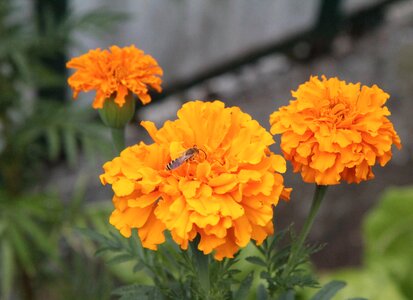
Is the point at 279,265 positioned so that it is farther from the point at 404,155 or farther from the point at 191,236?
the point at 404,155

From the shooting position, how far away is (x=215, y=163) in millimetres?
694

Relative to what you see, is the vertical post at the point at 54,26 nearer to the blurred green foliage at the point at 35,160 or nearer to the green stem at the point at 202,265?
the blurred green foliage at the point at 35,160

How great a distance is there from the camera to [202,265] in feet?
2.46

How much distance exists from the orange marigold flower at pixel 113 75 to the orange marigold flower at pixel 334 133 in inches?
7.2

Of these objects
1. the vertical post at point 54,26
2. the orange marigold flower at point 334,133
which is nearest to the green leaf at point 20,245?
the vertical post at point 54,26

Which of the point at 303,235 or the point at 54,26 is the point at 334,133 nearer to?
the point at 303,235

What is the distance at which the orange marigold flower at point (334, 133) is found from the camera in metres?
0.71

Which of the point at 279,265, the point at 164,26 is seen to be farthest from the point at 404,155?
the point at 279,265

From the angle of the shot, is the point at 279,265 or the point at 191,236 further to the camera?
the point at 279,265

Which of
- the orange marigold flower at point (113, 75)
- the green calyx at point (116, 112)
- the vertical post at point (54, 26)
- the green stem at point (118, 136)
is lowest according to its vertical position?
the green stem at point (118, 136)

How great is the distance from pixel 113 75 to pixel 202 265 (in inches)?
10.4

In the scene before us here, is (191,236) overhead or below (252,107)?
below

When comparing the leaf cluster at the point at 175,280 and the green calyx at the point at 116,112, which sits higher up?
the green calyx at the point at 116,112

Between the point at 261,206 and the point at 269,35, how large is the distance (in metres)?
2.92
